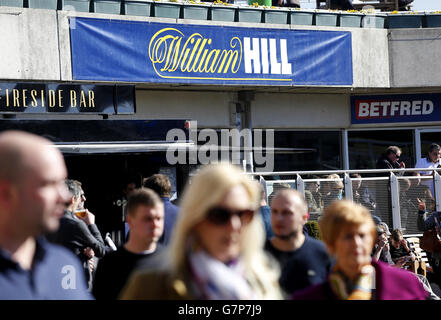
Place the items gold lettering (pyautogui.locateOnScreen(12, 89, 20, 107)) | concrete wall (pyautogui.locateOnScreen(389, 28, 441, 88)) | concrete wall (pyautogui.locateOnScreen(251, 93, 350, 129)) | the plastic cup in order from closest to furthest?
1. the plastic cup
2. gold lettering (pyautogui.locateOnScreen(12, 89, 20, 107))
3. concrete wall (pyautogui.locateOnScreen(251, 93, 350, 129))
4. concrete wall (pyautogui.locateOnScreen(389, 28, 441, 88))

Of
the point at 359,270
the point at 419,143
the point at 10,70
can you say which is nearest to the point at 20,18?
the point at 10,70

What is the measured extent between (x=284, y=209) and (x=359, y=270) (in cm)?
143

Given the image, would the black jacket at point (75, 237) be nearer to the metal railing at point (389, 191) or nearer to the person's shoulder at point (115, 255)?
the person's shoulder at point (115, 255)

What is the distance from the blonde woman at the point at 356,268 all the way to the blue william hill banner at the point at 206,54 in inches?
487

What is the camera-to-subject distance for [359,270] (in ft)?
12.6

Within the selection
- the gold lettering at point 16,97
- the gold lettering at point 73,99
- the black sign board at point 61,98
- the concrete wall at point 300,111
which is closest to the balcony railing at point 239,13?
the concrete wall at point 300,111

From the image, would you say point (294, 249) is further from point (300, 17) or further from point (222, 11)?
point (300, 17)

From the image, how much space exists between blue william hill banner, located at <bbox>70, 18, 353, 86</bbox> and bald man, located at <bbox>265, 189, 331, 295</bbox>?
1110cm

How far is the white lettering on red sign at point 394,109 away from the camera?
69.5ft

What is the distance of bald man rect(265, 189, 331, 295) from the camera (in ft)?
15.4

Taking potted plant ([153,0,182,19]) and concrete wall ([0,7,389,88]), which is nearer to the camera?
concrete wall ([0,7,389,88])

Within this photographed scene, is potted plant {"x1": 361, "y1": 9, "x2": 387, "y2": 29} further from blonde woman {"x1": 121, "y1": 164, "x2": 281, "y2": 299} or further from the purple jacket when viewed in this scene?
blonde woman {"x1": 121, "y1": 164, "x2": 281, "y2": 299}

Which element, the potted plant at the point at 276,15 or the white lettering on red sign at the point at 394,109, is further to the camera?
the white lettering on red sign at the point at 394,109

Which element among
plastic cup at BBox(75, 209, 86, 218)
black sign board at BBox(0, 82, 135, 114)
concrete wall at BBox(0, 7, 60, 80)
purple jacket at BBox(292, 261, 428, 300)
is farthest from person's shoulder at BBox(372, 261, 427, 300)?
concrete wall at BBox(0, 7, 60, 80)
